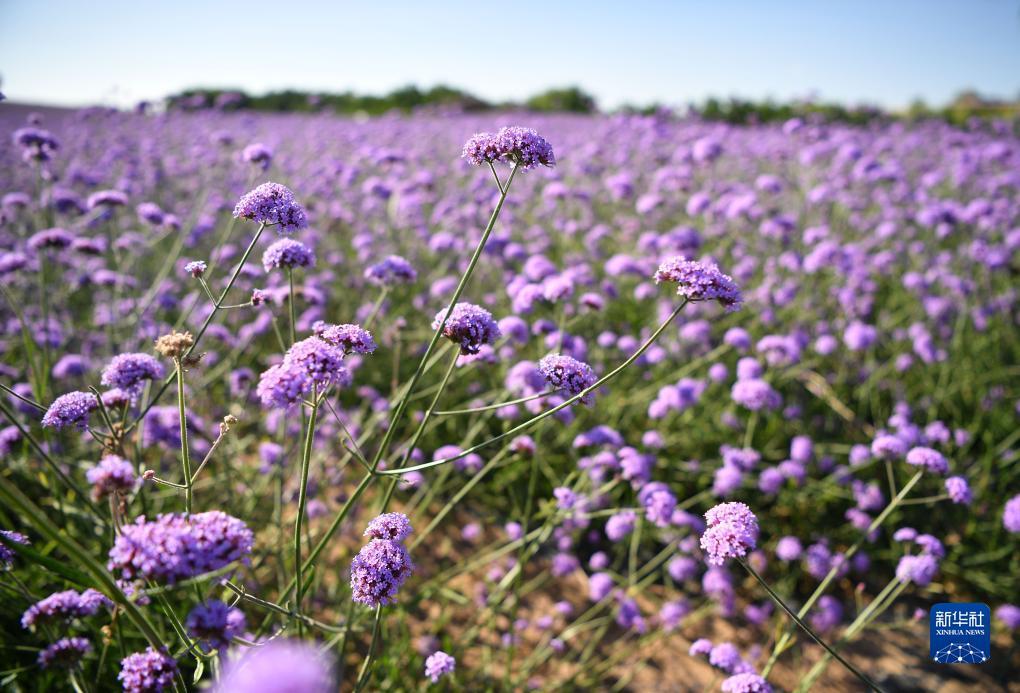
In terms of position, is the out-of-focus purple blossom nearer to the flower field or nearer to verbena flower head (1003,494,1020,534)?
the flower field

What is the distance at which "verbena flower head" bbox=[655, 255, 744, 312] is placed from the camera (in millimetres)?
1817

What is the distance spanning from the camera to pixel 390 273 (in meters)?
2.78

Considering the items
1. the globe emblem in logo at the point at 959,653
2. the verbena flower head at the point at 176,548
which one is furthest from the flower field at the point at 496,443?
the globe emblem in logo at the point at 959,653

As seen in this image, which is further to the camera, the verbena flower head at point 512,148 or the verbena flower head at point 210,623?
the verbena flower head at point 512,148

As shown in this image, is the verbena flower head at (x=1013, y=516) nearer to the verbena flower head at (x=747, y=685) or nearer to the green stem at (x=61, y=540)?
the verbena flower head at (x=747, y=685)

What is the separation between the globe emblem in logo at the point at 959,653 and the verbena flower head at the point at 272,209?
141 inches

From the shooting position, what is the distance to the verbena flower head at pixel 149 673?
4.32ft

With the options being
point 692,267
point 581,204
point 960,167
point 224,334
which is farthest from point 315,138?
point 692,267

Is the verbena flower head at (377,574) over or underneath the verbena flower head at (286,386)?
underneath

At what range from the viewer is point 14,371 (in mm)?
3506

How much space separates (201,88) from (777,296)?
2350 centimetres

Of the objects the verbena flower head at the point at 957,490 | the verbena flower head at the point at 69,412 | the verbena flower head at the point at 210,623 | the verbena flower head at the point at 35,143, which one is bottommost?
the verbena flower head at the point at 957,490

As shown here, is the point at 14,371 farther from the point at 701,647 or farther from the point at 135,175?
the point at 135,175

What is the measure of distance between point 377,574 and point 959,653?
10.4 ft
